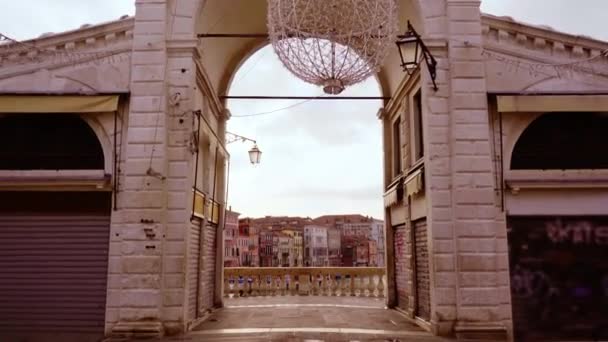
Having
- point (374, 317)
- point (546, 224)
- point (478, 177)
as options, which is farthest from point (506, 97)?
point (374, 317)

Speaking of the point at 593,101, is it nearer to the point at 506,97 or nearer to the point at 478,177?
the point at 506,97

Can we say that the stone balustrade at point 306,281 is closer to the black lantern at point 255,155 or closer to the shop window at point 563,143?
the black lantern at point 255,155

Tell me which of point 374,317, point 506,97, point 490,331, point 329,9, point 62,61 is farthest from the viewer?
point 374,317

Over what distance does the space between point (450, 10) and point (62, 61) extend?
27.4 feet

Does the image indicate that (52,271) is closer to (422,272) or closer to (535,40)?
(422,272)

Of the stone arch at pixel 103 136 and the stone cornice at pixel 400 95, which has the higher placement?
the stone cornice at pixel 400 95

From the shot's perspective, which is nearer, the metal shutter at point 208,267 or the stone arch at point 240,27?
the stone arch at point 240,27

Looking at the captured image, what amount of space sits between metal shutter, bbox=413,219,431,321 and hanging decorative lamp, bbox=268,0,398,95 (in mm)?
4306

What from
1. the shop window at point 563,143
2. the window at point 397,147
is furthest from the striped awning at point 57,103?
the shop window at point 563,143

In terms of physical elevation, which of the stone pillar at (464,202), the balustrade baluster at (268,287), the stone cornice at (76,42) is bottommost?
the balustrade baluster at (268,287)

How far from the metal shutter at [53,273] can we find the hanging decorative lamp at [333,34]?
17.1 ft

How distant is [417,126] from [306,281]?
27.5 ft

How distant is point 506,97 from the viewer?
10406 mm

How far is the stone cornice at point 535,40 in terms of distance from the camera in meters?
11.0
